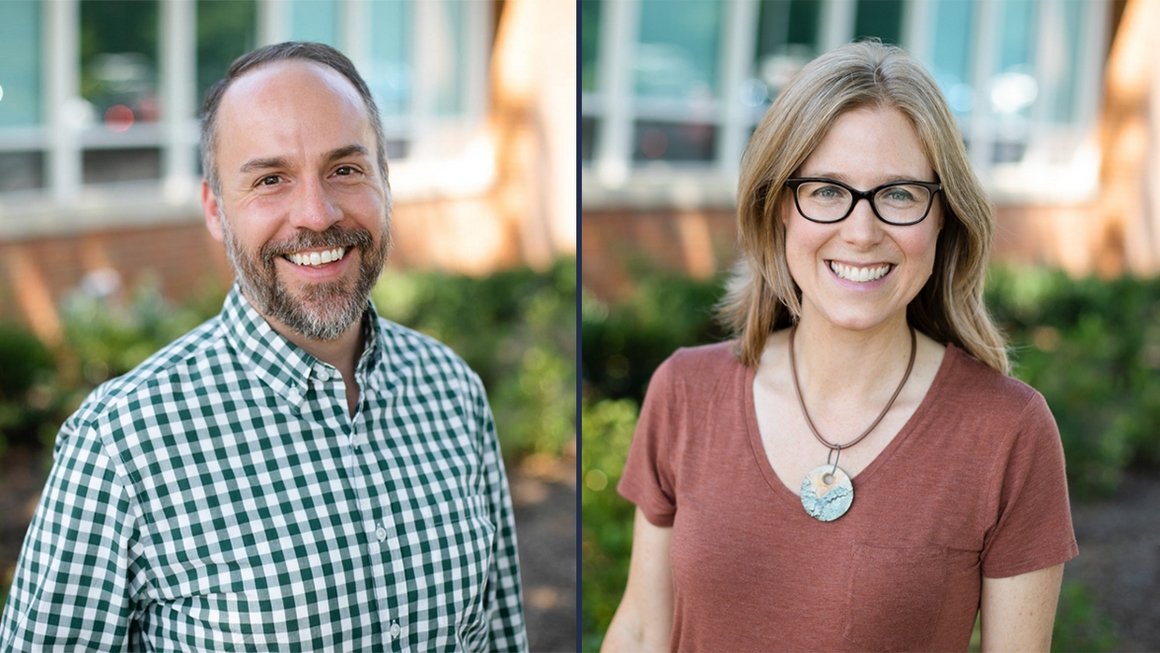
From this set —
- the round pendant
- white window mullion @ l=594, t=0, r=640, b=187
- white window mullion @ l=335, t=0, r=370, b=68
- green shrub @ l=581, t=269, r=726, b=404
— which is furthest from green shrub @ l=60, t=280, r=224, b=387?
the round pendant

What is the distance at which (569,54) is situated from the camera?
11883mm

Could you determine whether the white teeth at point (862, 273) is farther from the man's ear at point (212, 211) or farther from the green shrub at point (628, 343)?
the green shrub at point (628, 343)

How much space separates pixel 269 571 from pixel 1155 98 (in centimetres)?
1414

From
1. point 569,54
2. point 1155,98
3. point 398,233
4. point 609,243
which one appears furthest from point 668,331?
point 1155,98

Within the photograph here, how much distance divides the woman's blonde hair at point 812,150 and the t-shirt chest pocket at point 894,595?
16.5 inches

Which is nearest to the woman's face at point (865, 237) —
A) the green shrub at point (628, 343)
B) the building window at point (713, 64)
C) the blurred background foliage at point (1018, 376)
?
the blurred background foliage at point (1018, 376)

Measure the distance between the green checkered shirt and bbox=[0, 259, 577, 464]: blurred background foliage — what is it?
4630 millimetres

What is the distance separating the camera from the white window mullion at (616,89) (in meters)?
9.98

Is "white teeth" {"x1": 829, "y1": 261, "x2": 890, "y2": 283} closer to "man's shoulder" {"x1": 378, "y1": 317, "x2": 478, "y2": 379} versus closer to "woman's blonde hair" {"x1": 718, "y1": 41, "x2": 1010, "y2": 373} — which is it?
"woman's blonde hair" {"x1": 718, "y1": 41, "x2": 1010, "y2": 373}

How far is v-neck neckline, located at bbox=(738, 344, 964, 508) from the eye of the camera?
2.15 metres

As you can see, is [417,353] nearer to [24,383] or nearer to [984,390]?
[984,390]

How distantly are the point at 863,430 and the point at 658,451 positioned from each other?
0.41 m

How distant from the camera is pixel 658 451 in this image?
237 centimetres

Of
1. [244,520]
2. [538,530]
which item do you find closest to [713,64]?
[538,530]
